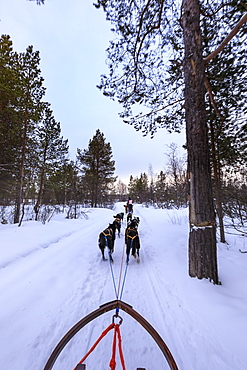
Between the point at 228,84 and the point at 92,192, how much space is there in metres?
22.5

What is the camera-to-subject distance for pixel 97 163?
25.8m

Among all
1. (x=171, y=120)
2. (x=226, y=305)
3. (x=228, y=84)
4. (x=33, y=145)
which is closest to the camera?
(x=226, y=305)

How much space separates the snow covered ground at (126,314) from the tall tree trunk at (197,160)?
451 millimetres

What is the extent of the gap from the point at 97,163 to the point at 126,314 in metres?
24.6

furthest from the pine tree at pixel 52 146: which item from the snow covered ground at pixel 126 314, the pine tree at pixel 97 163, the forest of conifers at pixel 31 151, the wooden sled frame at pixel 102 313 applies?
the wooden sled frame at pixel 102 313

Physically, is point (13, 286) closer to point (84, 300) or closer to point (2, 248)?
point (84, 300)

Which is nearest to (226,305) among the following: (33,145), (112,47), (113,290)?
(113,290)

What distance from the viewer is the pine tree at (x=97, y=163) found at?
974 inches

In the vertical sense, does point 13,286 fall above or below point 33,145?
below

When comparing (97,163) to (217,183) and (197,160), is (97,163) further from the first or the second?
(197,160)

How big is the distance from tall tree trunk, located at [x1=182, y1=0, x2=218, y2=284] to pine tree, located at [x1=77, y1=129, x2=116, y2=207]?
21.6 metres

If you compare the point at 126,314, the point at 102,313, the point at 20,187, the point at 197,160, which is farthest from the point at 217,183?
the point at 20,187

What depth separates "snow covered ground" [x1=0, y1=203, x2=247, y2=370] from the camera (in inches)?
66.7

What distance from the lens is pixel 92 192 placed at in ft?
81.3
